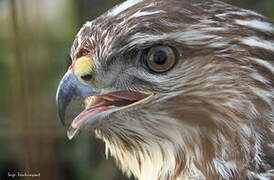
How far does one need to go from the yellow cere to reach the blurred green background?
1.76 m

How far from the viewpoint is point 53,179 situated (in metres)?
5.50

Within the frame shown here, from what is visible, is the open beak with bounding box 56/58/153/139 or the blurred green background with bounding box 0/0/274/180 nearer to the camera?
the open beak with bounding box 56/58/153/139

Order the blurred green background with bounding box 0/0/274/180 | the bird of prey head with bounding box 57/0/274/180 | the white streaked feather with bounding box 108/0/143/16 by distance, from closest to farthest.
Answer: the bird of prey head with bounding box 57/0/274/180
the white streaked feather with bounding box 108/0/143/16
the blurred green background with bounding box 0/0/274/180

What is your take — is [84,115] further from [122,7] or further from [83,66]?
[122,7]

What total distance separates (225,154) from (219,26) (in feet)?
1.66

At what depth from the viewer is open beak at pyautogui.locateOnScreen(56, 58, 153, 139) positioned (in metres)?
3.09

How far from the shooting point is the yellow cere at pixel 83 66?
10.3 ft

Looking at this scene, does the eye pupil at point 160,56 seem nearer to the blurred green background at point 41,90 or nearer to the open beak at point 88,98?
the open beak at point 88,98

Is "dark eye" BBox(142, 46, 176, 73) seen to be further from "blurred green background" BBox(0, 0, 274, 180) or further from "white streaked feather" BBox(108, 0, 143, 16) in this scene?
"blurred green background" BBox(0, 0, 274, 180)

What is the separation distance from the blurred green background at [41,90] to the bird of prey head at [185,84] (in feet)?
5.96

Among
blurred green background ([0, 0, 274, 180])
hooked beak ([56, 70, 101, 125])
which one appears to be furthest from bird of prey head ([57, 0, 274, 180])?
blurred green background ([0, 0, 274, 180])

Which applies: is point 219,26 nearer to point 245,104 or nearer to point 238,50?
point 238,50

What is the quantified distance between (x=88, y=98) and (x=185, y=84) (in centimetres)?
40

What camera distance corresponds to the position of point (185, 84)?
317 centimetres
